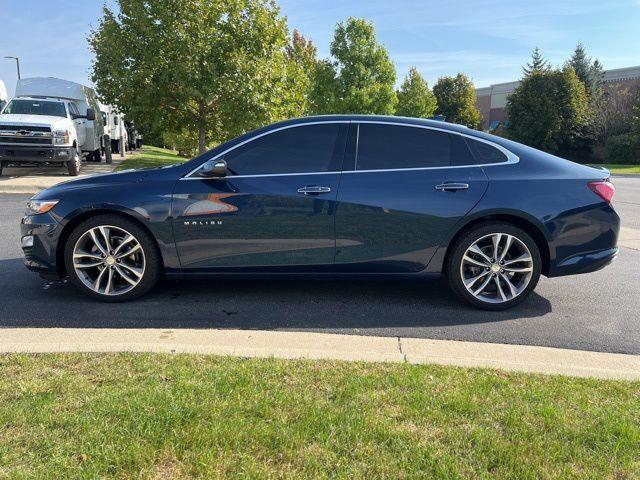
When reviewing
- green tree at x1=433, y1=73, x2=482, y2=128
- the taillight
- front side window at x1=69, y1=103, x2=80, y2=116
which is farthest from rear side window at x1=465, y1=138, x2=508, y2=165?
green tree at x1=433, y1=73, x2=482, y2=128

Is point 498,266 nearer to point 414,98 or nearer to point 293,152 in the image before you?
point 293,152

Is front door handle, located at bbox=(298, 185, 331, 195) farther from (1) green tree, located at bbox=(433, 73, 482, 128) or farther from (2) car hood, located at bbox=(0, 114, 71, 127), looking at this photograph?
(1) green tree, located at bbox=(433, 73, 482, 128)

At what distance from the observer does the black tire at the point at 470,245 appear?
454 centimetres

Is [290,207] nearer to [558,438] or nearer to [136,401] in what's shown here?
[136,401]

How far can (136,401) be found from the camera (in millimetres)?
2678

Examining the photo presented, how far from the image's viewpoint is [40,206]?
454cm

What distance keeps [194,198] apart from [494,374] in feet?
8.76

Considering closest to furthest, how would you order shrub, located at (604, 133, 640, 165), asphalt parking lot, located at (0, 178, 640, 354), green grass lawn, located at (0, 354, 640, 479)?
green grass lawn, located at (0, 354, 640, 479) → asphalt parking lot, located at (0, 178, 640, 354) → shrub, located at (604, 133, 640, 165)

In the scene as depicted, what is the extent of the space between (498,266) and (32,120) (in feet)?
44.3

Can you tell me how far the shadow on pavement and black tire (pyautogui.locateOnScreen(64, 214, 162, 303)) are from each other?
0.30 feet

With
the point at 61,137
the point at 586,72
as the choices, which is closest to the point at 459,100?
the point at 586,72

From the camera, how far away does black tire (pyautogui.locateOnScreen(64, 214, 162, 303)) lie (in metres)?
4.50

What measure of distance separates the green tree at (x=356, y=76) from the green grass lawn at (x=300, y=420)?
30737mm

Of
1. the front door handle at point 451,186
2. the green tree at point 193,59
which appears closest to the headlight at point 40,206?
the front door handle at point 451,186
